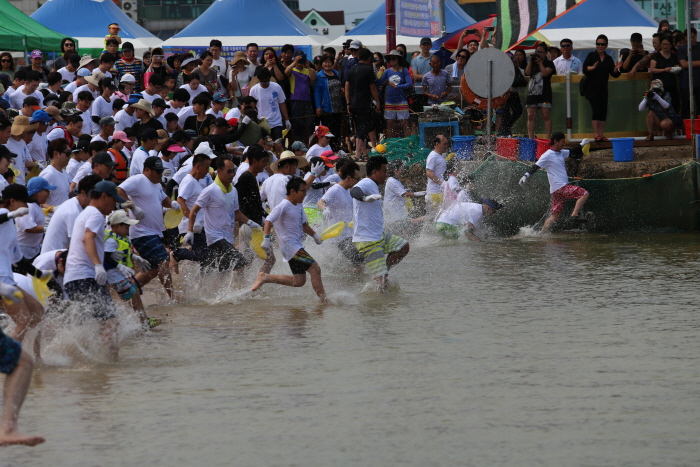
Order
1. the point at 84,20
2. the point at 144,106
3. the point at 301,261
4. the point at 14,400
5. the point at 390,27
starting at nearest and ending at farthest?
1. the point at 14,400
2. the point at 301,261
3. the point at 144,106
4. the point at 390,27
5. the point at 84,20

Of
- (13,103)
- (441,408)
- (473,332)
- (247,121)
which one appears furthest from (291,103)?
(441,408)

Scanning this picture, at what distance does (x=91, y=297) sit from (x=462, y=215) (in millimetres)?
7746

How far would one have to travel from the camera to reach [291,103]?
16.5 m

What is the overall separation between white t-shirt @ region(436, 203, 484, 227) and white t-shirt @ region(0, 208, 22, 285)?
781 cm

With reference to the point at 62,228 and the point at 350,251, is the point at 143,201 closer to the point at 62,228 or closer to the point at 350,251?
the point at 62,228

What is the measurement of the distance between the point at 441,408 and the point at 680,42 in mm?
12410

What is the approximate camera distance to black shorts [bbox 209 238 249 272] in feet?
32.8

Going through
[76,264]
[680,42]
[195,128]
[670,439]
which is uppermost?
[680,42]

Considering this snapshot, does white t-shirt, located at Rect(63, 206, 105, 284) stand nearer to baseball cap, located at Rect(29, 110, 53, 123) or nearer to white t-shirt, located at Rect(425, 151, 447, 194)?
baseball cap, located at Rect(29, 110, 53, 123)

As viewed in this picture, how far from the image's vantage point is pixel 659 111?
16547 mm

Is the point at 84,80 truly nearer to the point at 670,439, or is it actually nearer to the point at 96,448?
the point at 96,448

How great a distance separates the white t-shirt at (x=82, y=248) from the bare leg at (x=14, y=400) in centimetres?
189

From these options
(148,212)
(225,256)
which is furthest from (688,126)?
(148,212)

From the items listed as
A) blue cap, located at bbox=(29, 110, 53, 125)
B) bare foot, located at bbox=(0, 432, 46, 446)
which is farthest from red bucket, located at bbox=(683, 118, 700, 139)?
bare foot, located at bbox=(0, 432, 46, 446)
